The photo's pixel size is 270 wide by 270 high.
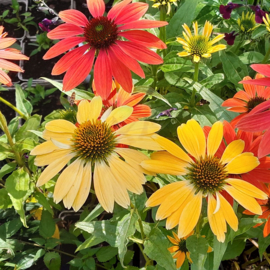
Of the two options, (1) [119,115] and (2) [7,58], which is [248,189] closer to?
(1) [119,115]

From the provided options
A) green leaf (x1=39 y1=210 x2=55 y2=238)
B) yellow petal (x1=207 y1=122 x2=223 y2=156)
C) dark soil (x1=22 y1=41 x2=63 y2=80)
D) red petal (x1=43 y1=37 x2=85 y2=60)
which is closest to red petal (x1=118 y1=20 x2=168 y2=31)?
red petal (x1=43 y1=37 x2=85 y2=60)

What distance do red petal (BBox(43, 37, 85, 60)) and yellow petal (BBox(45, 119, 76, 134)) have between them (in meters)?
0.16

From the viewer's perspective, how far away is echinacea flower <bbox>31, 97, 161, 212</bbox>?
1.47ft

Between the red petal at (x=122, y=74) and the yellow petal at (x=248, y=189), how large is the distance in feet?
0.72

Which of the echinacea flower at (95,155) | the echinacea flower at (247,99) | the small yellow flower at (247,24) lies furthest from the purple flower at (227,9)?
the echinacea flower at (95,155)

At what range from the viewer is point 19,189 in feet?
2.28

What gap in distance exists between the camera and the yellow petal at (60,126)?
46cm

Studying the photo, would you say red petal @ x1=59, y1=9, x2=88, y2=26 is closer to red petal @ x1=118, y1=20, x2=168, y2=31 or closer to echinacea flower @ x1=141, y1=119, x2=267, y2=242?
red petal @ x1=118, y1=20, x2=168, y2=31

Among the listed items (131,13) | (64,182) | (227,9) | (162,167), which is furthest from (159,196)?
(227,9)

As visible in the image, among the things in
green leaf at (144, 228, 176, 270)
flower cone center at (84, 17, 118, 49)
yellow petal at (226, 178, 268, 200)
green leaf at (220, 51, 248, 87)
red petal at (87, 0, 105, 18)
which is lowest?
green leaf at (144, 228, 176, 270)

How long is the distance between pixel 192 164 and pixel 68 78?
10.1 inches

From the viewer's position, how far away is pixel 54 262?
2.58 feet

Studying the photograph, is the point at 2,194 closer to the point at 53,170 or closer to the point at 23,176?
the point at 23,176

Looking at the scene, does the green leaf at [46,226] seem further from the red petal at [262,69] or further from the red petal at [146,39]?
the red petal at [262,69]
